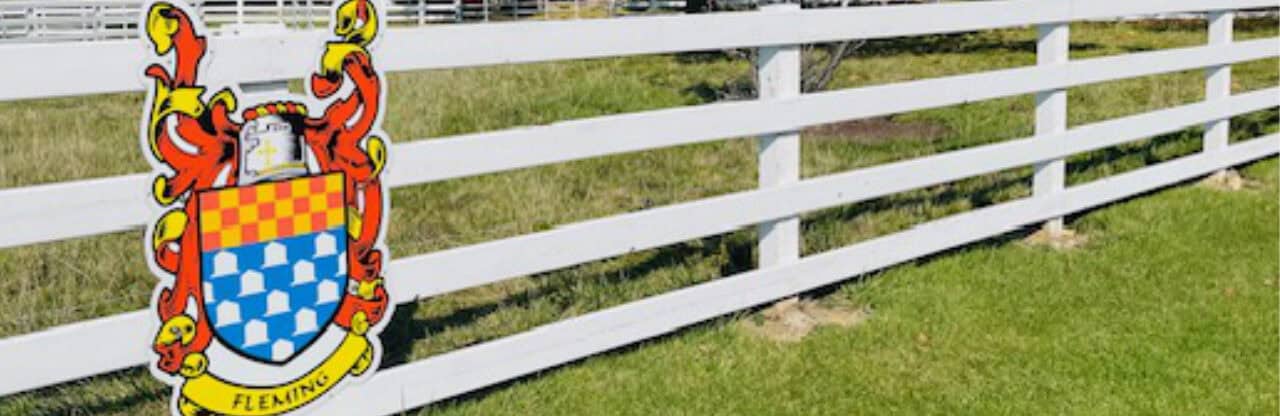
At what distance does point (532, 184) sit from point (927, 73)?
8.24 meters

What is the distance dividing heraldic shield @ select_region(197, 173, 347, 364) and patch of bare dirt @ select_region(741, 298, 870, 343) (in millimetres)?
2009

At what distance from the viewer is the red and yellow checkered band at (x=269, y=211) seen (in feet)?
11.3

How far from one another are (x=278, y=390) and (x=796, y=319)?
7.80 feet

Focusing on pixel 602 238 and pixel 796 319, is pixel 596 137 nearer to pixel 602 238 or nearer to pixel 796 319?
pixel 602 238

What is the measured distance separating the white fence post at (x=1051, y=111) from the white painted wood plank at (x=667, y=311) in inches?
3.0

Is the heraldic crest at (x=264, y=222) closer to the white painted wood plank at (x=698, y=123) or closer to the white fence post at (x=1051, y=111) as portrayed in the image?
the white painted wood plank at (x=698, y=123)

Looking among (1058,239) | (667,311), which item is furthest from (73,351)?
A: (1058,239)

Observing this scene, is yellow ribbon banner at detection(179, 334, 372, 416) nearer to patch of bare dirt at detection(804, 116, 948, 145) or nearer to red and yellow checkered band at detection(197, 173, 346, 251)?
red and yellow checkered band at detection(197, 173, 346, 251)

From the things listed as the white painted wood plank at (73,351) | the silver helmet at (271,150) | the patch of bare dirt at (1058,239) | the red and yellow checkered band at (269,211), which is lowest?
the patch of bare dirt at (1058,239)

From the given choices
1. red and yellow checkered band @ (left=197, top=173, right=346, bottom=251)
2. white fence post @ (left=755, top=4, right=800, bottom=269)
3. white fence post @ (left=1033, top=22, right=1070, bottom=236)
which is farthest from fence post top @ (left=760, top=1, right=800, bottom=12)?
red and yellow checkered band @ (left=197, top=173, right=346, bottom=251)

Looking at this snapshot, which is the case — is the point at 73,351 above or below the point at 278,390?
above

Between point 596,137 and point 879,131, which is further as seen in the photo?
point 879,131

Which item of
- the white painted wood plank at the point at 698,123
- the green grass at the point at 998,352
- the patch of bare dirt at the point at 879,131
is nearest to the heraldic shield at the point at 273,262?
the white painted wood plank at the point at 698,123

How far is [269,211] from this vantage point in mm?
3523
